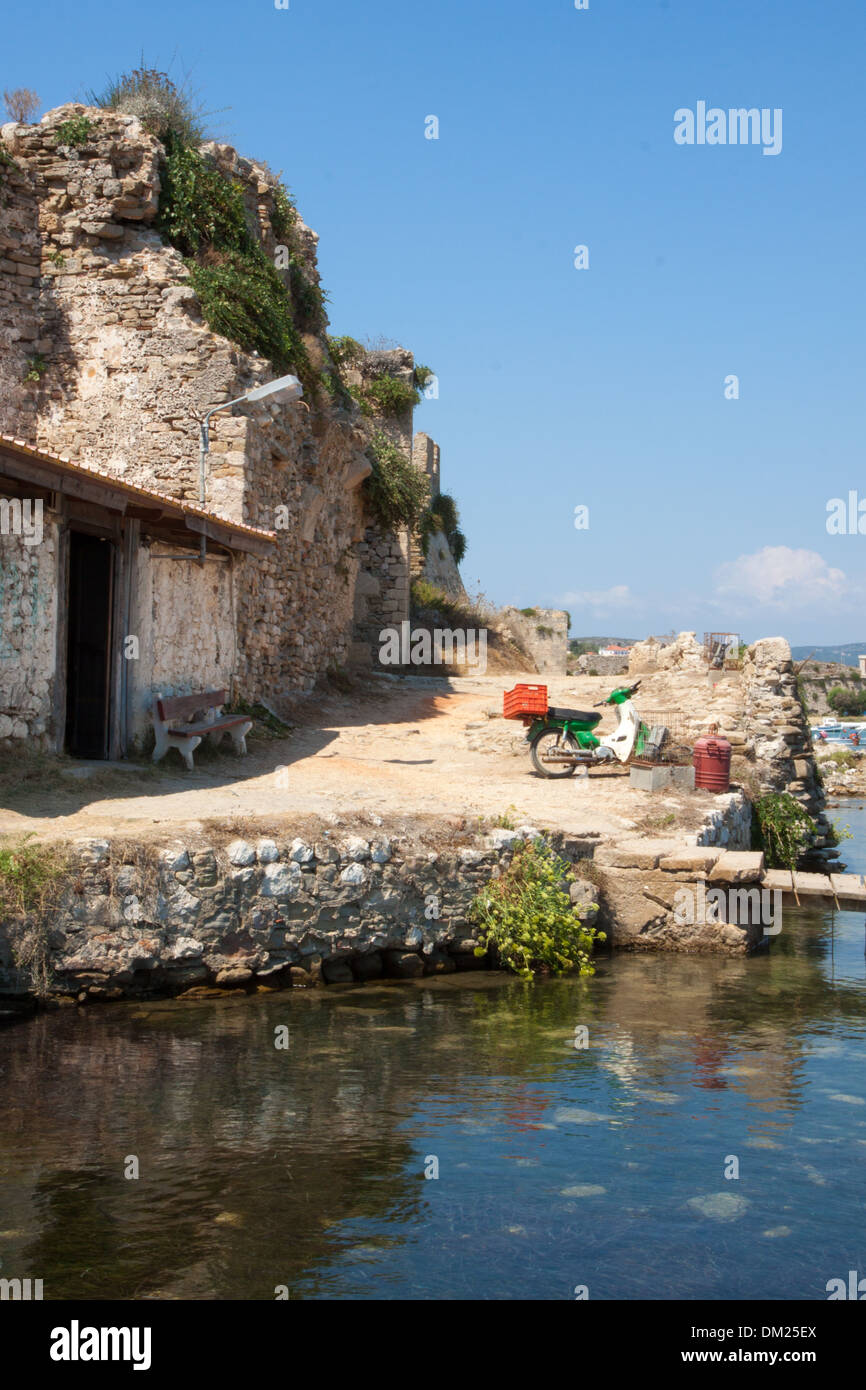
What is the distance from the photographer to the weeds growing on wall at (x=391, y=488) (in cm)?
2240

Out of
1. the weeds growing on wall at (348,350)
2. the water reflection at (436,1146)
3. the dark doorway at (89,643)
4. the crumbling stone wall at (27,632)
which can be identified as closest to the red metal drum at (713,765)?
the water reflection at (436,1146)

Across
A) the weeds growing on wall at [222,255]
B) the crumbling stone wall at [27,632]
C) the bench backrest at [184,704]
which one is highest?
the weeds growing on wall at [222,255]

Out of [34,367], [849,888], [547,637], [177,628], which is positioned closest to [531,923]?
[849,888]

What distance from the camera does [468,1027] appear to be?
8.17 m

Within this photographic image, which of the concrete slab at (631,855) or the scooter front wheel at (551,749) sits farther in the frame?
the scooter front wheel at (551,749)

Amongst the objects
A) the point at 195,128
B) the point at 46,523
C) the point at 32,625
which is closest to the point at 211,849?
the point at 32,625

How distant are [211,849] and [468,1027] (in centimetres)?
228

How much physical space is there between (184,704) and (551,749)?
14.6ft

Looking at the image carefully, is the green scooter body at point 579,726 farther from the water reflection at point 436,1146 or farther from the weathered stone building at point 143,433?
the water reflection at point 436,1146

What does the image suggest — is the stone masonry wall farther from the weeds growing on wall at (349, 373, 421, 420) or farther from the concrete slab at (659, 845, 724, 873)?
the weeds growing on wall at (349, 373, 421, 420)

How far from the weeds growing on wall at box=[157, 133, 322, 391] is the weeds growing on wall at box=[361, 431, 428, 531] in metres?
5.87

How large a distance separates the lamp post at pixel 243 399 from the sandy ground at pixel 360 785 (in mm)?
2737
